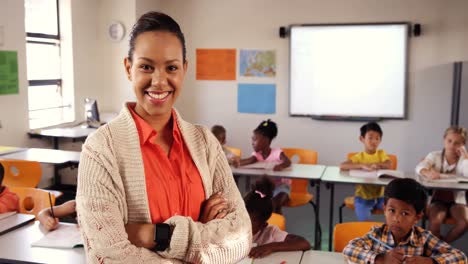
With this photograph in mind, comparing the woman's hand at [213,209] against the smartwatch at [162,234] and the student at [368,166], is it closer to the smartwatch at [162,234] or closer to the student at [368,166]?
the smartwatch at [162,234]

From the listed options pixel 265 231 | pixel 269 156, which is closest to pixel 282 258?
pixel 265 231

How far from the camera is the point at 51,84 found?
18.9 ft

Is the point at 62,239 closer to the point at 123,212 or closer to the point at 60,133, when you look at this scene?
the point at 123,212

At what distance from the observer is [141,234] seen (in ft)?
3.45

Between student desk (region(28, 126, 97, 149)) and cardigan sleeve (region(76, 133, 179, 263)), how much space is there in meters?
4.20

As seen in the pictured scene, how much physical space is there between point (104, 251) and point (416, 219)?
1612 mm

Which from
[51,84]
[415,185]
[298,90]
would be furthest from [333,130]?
[415,185]

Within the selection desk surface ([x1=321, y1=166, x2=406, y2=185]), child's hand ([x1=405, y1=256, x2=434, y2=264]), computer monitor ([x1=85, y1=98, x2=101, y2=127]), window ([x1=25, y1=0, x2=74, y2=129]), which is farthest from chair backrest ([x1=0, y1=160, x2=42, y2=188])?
child's hand ([x1=405, y1=256, x2=434, y2=264])

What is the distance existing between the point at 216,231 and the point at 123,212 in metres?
0.24

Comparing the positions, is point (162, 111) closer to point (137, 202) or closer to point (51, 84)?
point (137, 202)

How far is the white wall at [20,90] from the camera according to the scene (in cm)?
480

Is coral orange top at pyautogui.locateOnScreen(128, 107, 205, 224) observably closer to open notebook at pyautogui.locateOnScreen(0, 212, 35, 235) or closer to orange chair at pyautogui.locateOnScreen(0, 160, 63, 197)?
open notebook at pyautogui.locateOnScreen(0, 212, 35, 235)

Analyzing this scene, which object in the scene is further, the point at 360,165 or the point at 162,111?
the point at 360,165

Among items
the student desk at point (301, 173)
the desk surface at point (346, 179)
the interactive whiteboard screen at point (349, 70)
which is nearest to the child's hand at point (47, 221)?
the student desk at point (301, 173)
